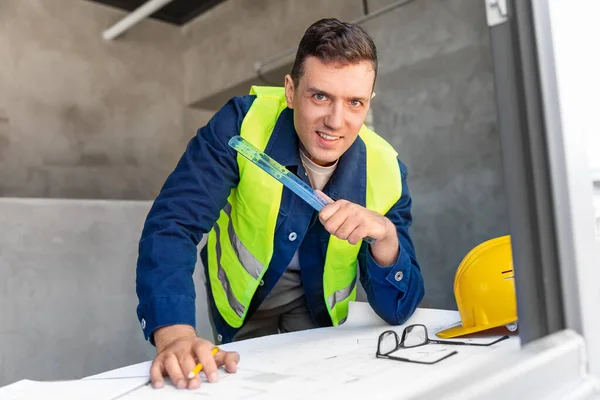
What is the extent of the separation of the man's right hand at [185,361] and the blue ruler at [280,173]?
333 millimetres

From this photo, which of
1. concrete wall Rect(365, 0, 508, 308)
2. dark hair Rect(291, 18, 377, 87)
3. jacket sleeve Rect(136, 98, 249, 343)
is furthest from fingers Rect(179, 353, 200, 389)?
concrete wall Rect(365, 0, 508, 308)

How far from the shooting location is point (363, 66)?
1.13 meters

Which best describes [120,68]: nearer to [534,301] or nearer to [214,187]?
[214,187]

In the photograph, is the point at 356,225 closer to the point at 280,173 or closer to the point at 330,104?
the point at 280,173

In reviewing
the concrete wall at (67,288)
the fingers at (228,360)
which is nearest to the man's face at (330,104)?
the fingers at (228,360)

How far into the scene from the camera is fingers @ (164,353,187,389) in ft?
2.24

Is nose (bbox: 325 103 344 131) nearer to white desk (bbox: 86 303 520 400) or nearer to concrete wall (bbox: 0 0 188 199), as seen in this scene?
white desk (bbox: 86 303 520 400)

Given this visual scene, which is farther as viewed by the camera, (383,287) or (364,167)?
(364,167)

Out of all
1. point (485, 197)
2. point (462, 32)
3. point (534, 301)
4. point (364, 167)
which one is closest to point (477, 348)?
point (534, 301)

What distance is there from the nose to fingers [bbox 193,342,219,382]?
0.58m

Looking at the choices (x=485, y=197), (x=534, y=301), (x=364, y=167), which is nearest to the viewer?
(x=534, y=301)

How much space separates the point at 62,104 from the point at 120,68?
51 centimetres

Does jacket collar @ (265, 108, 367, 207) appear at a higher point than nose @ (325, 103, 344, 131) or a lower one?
lower

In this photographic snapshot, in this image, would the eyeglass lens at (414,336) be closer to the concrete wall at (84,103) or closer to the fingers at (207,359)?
the fingers at (207,359)
